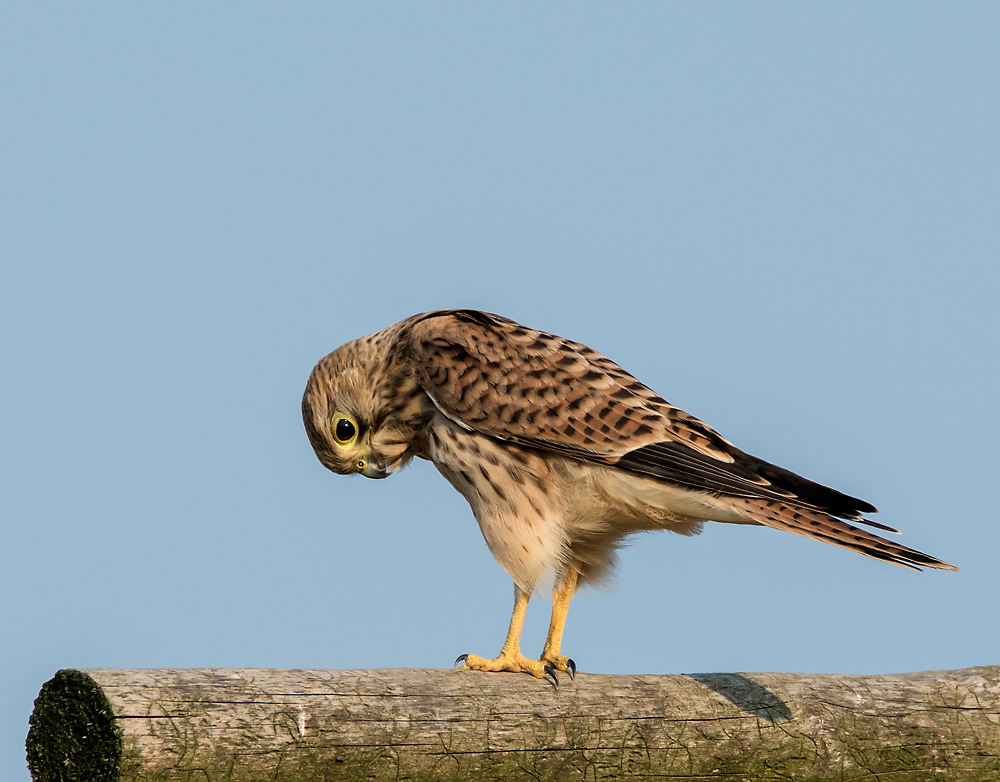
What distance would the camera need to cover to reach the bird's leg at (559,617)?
4023 millimetres

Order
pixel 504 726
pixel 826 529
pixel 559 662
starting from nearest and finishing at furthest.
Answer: pixel 504 726
pixel 826 529
pixel 559 662

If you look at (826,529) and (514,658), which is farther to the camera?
(514,658)

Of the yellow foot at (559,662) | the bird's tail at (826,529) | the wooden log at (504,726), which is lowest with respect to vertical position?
the wooden log at (504,726)

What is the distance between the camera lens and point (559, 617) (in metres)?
4.39

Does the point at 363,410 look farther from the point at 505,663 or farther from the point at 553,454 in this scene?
the point at 505,663

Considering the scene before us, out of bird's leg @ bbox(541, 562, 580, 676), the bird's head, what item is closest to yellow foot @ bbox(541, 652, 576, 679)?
bird's leg @ bbox(541, 562, 580, 676)

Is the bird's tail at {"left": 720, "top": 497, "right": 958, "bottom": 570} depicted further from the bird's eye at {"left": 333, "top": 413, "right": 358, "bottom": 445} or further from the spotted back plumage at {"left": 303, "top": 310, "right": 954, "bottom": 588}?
the bird's eye at {"left": 333, "top": 413, "right": 358, "bottom": 445}

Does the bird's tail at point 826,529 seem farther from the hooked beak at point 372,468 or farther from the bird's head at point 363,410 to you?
the hooked beak at point 372,468

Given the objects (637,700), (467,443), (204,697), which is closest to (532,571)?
(467,443)

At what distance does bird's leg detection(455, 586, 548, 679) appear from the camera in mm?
4031

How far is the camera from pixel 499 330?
15.6 feet

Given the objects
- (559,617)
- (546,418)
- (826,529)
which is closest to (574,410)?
(546,418)

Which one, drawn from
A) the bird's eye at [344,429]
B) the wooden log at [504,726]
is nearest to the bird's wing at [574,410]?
the bird's eye at [344,429]

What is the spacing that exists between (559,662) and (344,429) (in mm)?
1563
